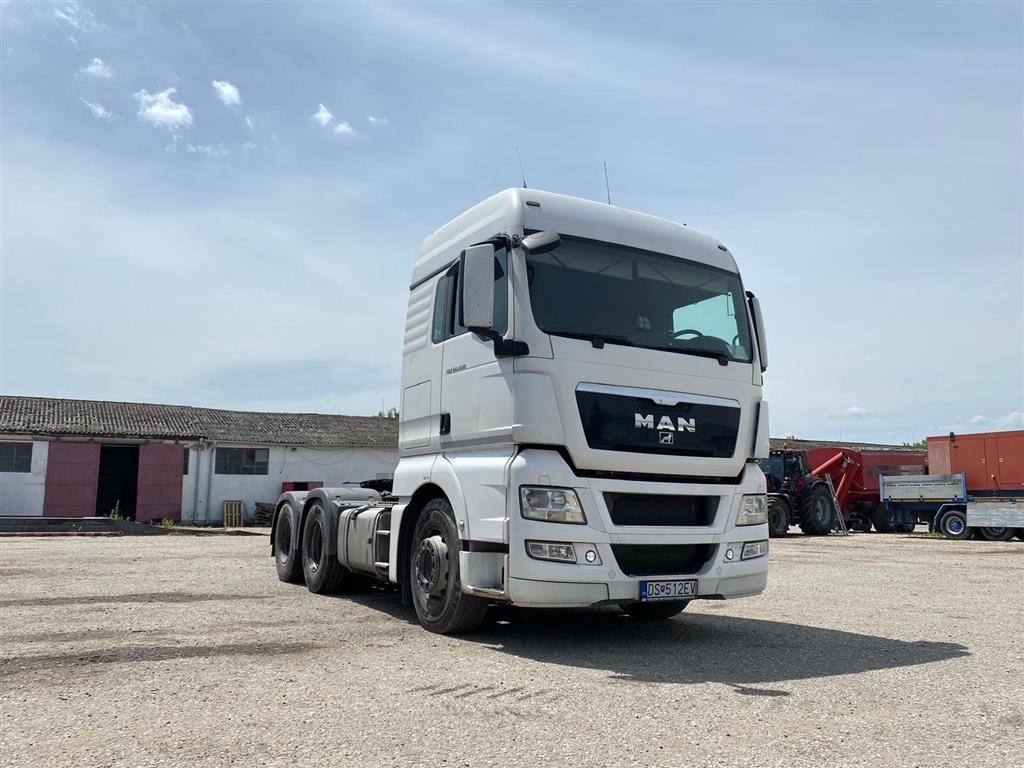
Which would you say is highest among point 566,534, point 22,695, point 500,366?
point 500,366

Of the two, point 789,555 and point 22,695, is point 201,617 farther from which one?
point 789,555

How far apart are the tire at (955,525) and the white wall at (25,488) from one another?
28021mm

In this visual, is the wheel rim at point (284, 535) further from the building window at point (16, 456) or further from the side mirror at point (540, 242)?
the building window at point (16, 456)

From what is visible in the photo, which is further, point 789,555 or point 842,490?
point 842,490

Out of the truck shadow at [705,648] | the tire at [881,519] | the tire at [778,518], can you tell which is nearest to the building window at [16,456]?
the tire at [778,518]

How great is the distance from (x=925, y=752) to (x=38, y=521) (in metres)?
25.0

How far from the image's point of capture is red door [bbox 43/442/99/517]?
28.7m

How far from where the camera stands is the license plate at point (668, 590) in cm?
603

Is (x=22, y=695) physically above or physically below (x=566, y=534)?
below

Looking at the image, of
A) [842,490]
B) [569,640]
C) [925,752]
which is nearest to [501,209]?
[569,640]

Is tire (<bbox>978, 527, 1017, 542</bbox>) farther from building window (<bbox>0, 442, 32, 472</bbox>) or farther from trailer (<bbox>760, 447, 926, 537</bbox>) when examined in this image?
building window (<bbox>0, 442, 32, 472</bbox>)

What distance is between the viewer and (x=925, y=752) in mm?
3793

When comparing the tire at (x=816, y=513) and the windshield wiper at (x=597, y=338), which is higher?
the windshield wiper at (x=597, y=338)

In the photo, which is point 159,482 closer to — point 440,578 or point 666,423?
point 440,578
